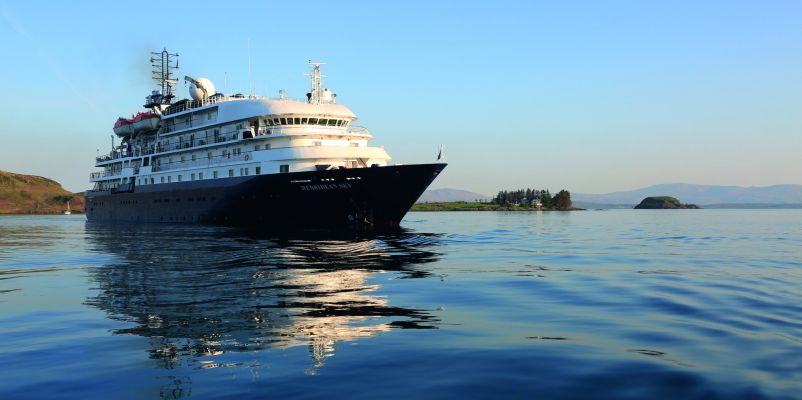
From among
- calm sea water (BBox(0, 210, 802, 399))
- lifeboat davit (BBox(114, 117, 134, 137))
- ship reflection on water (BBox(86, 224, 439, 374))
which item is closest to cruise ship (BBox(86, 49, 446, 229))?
lifeboat davit (BBox(114, 117, 134, 137))

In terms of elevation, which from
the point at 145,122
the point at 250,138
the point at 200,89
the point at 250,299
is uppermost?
the point at 200,89

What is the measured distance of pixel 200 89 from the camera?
6116 cm

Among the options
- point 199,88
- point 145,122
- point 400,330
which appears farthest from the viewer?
point 145,122

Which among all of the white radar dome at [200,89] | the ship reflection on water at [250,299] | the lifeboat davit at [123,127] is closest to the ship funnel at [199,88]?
the white radar dome at [200,89]

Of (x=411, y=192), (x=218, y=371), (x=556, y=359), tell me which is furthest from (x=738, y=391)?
(x=411, y=192)

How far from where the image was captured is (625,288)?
16.1 meters

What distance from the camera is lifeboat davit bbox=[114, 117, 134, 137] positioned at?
6931cm

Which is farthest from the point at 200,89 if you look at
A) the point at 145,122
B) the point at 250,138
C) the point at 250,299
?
the point at 250,299

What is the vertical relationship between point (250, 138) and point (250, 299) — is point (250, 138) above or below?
above

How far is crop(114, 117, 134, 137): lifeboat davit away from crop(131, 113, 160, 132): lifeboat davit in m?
1.76

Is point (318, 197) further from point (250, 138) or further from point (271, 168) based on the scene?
point (250, 138)

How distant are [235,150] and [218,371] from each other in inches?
1743

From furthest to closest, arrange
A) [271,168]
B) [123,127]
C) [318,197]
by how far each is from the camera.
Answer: [123,127], [271,168], [318,197]

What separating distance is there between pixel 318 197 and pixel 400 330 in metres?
32.1
